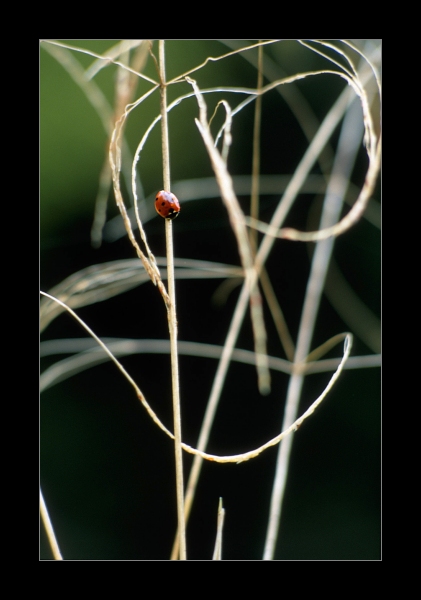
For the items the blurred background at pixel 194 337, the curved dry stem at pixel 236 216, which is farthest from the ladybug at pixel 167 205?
the blurred background at pixel 194 337

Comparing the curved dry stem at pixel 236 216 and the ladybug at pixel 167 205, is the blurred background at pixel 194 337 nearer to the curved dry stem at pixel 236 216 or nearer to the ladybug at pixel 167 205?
the curved dry stem at pixel 236 216

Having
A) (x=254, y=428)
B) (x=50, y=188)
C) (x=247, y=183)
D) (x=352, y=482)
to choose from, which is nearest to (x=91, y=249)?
(x=50, y=188)

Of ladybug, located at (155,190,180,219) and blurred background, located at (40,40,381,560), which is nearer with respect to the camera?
ladybug, located at (155,190,180,219)

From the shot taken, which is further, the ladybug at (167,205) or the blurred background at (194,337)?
the blurred background at (194,337)

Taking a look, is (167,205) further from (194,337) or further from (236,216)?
(194,337)

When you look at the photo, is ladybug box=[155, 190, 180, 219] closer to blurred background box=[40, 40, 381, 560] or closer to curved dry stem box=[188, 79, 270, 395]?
curved dry stem box=[188, 79, 270, 395]

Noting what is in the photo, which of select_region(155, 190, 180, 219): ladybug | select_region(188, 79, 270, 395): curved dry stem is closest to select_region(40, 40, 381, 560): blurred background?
select_region(188, 79, 270, 395): curved dry stem
